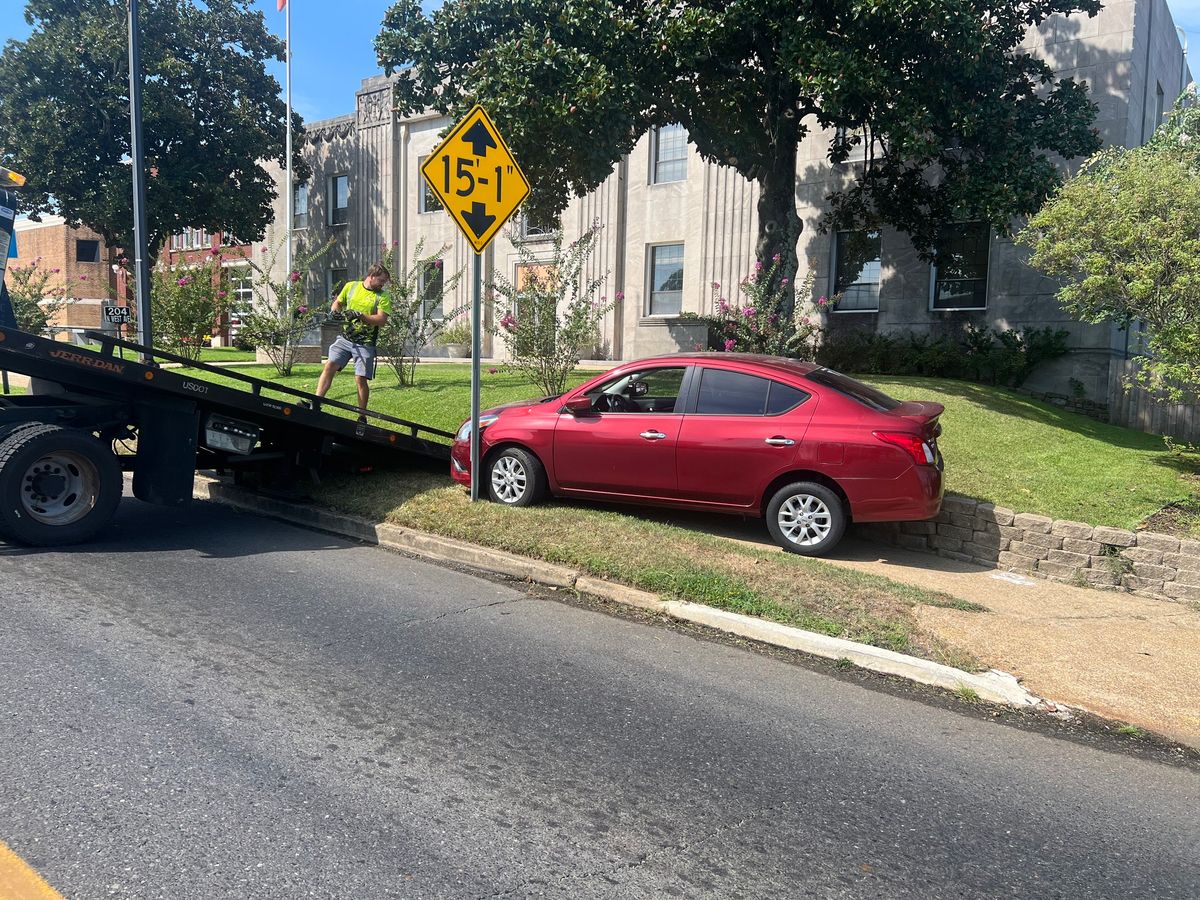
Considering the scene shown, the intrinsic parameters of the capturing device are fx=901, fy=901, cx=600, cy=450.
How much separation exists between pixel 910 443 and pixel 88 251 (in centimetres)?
4588

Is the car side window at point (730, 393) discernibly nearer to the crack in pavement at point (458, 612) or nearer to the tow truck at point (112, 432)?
the crack in pavement at point (458, 612)

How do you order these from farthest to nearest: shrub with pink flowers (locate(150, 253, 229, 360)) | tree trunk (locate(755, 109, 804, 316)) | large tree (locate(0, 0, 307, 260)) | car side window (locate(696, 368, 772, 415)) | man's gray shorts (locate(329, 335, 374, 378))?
large tree (locate(0, 0, 307, 260))
shrub with pink flowers (locate(150, 253, 229, 360))
tree trunk (locate(755, 109, 804, 316))
man's gray shorts (locate(329, 335, 374, 378))
car side window (locate(696, 368, 772, 415))

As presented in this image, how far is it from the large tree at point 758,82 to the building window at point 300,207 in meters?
19.1

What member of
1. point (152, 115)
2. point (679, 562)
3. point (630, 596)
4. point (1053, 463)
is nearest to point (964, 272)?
point (1053, 463)

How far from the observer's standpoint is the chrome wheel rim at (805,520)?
287 inches

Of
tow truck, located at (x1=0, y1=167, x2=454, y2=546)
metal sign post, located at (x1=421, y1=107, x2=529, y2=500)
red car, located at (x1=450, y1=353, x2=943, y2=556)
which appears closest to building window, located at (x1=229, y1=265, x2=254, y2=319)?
tow truck, located at (x1=0, y1=167, x2=454, y2=546)

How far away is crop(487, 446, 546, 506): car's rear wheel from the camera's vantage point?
8133 millimetres

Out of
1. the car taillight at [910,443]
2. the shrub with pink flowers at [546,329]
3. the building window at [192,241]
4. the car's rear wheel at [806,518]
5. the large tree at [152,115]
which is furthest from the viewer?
the building window at [192,241]

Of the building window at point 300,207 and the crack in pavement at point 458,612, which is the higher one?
the building window at point 300,207

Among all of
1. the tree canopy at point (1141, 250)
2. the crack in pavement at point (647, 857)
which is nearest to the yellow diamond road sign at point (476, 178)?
the crack in pavement at point (647, 857)

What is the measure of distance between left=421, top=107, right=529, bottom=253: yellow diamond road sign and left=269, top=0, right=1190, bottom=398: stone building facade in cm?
486

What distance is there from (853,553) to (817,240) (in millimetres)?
12630

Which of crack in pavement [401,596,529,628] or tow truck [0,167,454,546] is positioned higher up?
tow truck [0,167,454,546]

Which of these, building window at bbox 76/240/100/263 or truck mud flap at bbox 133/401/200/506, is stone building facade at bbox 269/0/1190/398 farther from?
building window at bbox 76/240/100/263
